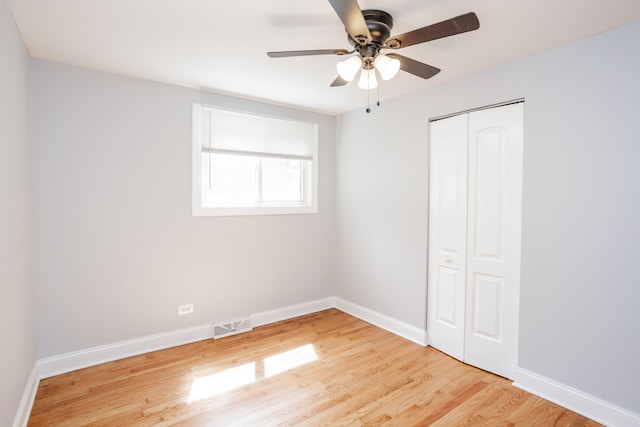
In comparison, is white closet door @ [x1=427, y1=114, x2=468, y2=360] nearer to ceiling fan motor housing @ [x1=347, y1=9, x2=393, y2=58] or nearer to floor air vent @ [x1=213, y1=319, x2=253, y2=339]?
ceiling fan motor housing @ [x1=347, y1=9, x2=393, y2=58]

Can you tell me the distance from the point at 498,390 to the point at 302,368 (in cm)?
151

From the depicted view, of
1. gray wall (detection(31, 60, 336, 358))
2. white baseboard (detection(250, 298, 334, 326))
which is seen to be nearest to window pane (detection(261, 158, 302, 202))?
gray wall (detection(31, 60, 336, 358))

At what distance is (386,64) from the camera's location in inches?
69.0

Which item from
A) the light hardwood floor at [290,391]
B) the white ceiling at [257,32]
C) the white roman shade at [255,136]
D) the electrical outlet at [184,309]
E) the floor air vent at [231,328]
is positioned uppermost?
the white ceiling at [257,32]

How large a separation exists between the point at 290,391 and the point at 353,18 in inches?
95.1

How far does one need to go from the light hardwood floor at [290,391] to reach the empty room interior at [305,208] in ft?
0.07

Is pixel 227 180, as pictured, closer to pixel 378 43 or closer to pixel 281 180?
pixel 281 180

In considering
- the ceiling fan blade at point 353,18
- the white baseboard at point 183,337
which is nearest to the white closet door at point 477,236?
the white baseboard at point 183,337

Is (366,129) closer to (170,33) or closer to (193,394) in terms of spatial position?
(170,33)

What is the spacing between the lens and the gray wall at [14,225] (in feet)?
5.43

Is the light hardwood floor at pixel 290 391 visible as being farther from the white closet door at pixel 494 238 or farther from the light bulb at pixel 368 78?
the light bulb at pixel 368 78

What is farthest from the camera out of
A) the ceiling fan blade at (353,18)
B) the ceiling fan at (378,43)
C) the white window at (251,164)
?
the white window at (251,164)

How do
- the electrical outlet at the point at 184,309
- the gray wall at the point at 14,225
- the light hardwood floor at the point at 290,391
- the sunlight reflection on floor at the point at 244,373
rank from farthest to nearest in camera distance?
the electrical outlet at the point at 184,309
the sunlight reflection on floor at the point at 244,373
the light hardwood floor at the point at 290,391
the gray wall at the point at 14,225

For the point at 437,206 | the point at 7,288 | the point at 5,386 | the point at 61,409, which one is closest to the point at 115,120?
the point at 7,288
